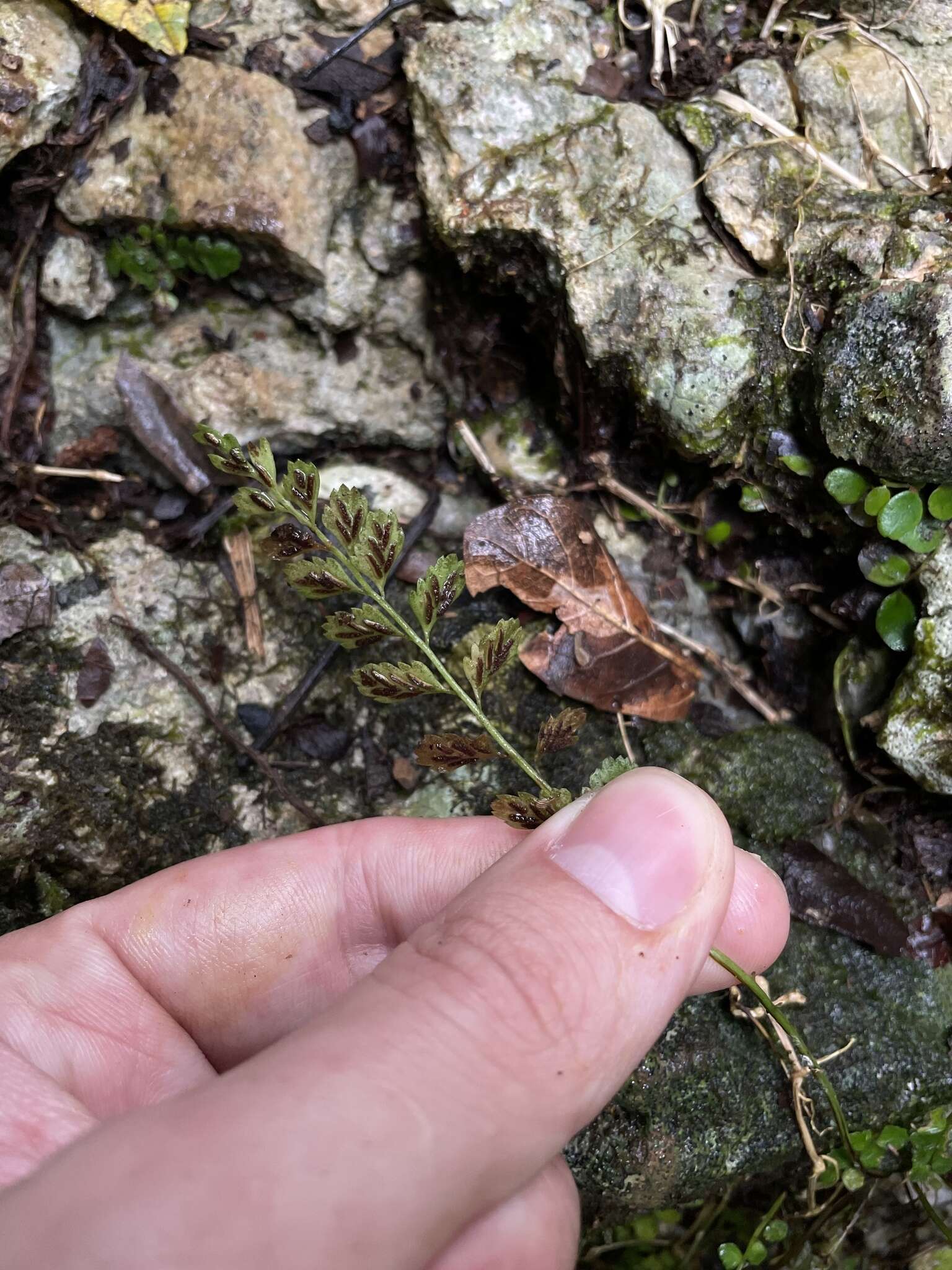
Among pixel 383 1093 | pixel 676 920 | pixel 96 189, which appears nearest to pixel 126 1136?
pixel 383 1093

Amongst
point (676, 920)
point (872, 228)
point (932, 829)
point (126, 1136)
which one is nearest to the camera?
point (126, 1136)

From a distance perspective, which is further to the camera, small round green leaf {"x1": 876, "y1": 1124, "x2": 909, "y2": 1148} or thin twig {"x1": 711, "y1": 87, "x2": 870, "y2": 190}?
thin twig {"x1": 711, "y1": 87, "x2": 870, "y2": 190}

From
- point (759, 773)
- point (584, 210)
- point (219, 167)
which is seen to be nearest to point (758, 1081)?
→ point (759, 773)

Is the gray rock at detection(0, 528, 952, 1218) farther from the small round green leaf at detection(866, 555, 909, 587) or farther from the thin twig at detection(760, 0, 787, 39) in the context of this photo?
the thin twig at detection(760, 0, 787, 39)

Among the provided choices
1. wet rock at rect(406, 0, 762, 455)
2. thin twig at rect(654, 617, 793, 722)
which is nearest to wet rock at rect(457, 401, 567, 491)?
wet rock at rect(406, 0, 762, 455)

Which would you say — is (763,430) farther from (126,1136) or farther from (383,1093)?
(126,1136)

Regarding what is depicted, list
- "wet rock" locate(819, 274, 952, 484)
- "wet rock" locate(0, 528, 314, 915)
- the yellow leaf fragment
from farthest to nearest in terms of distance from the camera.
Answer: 1. the yellow leaf fragment
2. "wet rock" locate(0, 528, 314, 915)
3. "wet rock" locate(819, 274, 952, 484)
